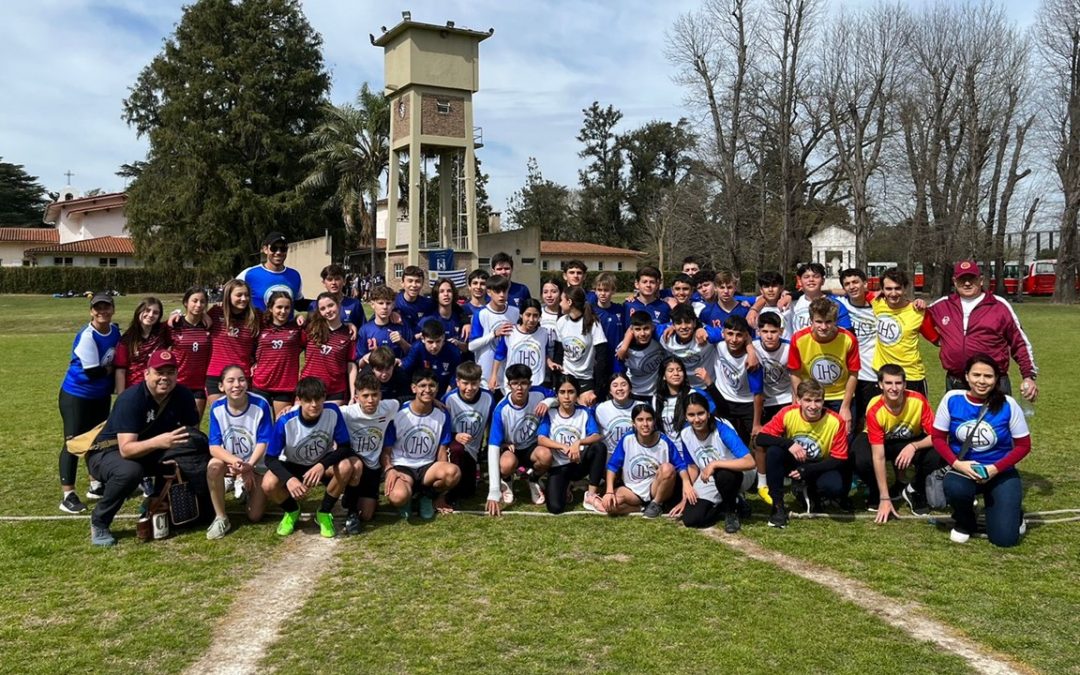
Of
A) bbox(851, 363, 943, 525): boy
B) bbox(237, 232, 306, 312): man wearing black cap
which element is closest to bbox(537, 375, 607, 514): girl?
bbox(851, 363, 943, 525): boy

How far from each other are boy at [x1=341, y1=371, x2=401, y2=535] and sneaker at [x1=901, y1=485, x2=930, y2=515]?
13.1ft

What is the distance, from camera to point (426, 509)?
19.4 ft

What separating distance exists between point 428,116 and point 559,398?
28.4 m

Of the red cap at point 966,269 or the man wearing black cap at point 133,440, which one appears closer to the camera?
the man wearing black cap at point 133,440

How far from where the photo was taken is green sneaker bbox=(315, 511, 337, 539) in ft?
18.0

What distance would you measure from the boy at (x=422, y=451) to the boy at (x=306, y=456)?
0.38 meters

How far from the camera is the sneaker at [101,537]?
5.23m

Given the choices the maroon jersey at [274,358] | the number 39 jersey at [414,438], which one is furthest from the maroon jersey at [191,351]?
the number 39 jersey at [414,438]

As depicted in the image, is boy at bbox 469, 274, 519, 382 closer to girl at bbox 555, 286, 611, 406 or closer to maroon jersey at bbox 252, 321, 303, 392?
girl at bbox 555, 286, 611, 406

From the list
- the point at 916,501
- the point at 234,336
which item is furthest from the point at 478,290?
the point at 916,501

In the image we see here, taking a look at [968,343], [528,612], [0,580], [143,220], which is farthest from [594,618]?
[143,220]

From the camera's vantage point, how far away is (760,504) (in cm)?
636

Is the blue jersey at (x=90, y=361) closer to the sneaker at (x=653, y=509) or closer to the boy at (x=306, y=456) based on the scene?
the boy at (x=306, y=456)

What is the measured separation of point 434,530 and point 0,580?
254cm
